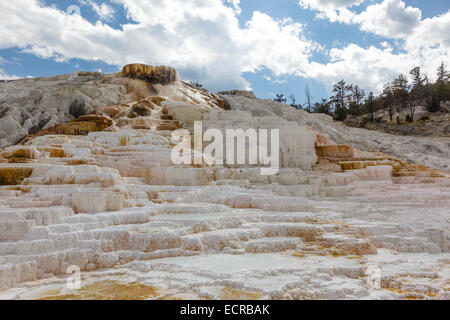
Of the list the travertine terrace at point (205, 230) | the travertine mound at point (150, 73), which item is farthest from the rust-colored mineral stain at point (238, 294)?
the travertine mound at point (150, 73)

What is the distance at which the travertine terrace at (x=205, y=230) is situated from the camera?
136 inches

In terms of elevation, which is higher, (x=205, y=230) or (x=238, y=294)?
(x=205, y=230)

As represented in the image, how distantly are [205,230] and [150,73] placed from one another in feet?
62.2

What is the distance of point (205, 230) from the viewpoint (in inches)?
200

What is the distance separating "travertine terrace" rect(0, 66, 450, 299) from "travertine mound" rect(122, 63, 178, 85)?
39.9 ft

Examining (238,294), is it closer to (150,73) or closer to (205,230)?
(205,230)

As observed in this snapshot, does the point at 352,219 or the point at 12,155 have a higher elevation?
the point at 12,155

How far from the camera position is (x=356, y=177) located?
1051 cm

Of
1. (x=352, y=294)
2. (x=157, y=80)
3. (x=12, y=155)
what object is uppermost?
(x=157, y=80)

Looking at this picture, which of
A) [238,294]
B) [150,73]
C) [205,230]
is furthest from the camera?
[150,73]

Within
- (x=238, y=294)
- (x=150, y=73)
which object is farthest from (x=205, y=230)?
(x=150, y=73)

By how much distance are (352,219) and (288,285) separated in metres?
3.27

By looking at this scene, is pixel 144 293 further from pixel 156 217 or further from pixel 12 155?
pixel 12 155
